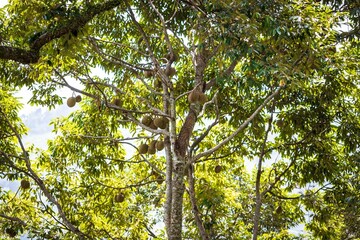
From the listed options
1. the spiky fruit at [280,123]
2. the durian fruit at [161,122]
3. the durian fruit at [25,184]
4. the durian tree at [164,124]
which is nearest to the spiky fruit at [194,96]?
the durian tree at [164,124]

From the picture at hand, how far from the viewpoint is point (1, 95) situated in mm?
8656

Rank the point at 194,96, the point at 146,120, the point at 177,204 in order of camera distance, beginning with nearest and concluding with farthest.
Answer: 1. the point at 177,204
2. the point at 194,96
3. the point at 146,120

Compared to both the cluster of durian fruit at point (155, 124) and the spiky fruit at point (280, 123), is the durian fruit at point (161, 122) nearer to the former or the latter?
the cluster of durian fruit at point (155, 124)

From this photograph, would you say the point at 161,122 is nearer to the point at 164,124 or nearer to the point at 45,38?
the point at 164,124

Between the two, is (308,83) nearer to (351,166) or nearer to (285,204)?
(351,166)

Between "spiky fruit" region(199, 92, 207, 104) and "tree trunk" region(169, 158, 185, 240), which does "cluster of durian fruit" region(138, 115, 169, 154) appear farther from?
"tree trunk" region(169, 158, 185, 240)

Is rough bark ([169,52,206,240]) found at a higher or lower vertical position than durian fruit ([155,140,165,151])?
lower

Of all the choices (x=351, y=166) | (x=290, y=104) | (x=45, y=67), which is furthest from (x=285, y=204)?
(x=45, y=67)

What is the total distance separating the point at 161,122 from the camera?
22.0 ft

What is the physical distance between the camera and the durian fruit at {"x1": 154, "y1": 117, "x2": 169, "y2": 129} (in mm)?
6703

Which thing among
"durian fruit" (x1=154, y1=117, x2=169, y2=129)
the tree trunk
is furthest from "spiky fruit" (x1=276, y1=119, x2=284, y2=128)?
the tree trunk

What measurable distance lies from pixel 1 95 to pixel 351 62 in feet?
22.0

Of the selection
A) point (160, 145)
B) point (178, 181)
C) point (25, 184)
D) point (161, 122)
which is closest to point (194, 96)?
point (161, 122)

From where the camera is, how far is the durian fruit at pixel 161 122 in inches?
264
